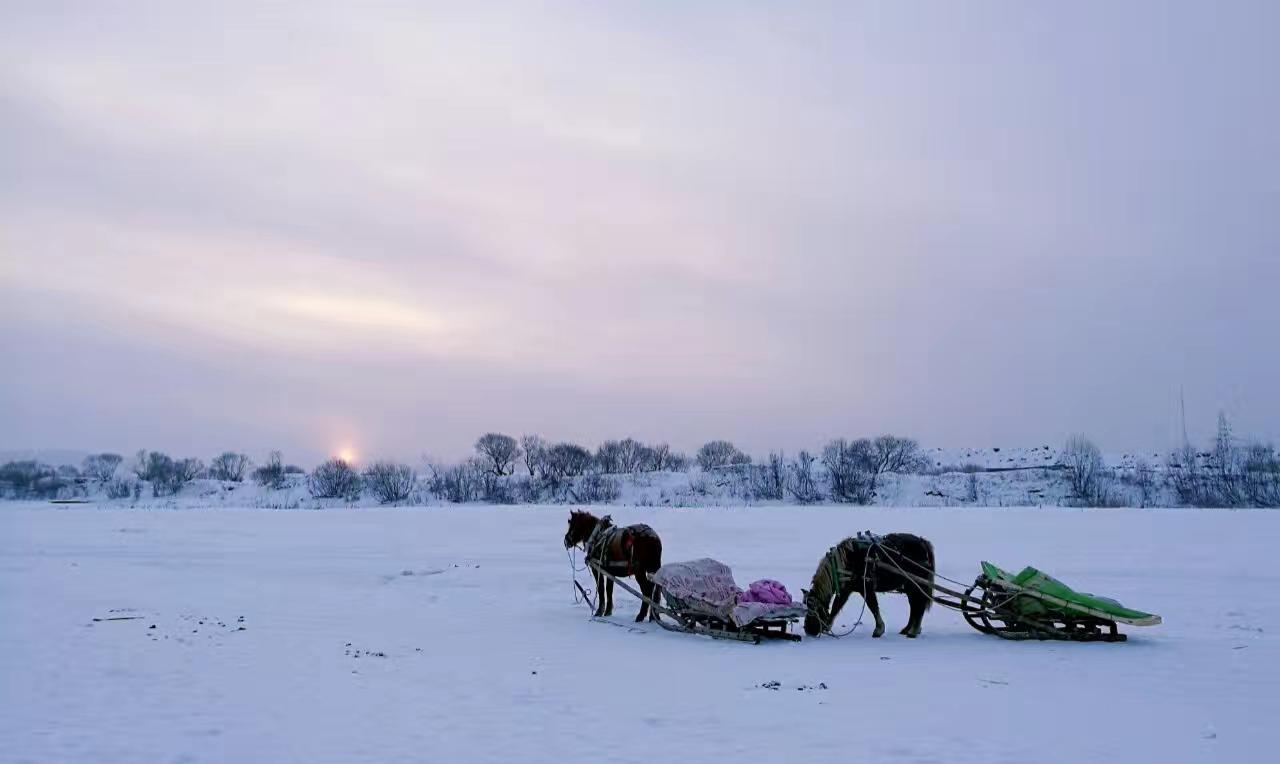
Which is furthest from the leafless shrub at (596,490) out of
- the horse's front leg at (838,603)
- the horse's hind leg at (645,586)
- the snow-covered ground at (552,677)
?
the horse's front leg at (838,603)

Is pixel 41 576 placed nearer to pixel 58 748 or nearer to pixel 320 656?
pixel 320 656

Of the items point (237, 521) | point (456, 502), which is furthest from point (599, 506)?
point (237, 521)

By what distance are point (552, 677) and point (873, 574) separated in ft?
15.9

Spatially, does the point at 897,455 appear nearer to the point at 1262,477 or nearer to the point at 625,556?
the point at 1262,477

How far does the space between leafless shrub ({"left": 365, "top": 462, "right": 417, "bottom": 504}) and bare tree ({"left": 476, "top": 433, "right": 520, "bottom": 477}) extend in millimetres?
13856

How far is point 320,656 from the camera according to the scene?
35.7ft

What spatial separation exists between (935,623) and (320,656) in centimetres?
904

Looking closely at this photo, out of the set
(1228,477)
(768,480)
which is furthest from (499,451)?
(1228,477)

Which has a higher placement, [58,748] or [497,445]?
[497,445]

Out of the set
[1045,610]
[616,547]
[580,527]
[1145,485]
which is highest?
[1145,485]

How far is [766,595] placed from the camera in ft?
38.8

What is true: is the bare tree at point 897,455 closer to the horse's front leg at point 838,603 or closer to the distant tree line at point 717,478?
the distant tree line at point 717,478

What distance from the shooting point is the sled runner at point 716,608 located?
11.6m

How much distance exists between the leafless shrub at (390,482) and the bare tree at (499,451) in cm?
1386
